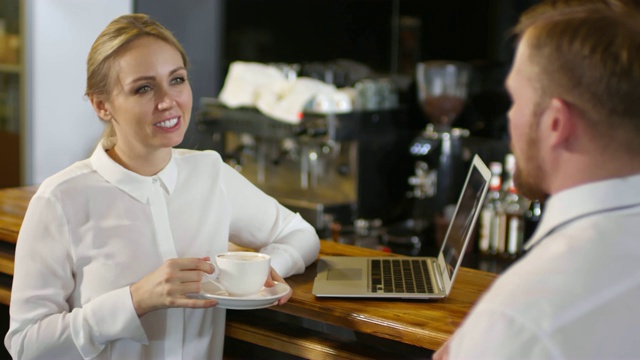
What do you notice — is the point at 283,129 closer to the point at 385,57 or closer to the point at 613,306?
the point at 385,57

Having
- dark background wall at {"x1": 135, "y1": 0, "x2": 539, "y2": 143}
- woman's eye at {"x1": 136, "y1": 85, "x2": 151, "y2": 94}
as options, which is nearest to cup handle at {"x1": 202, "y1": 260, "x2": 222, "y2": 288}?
woman's eye at {"x1": 136, "y1": 85, "x2": 151, "y2": 94}

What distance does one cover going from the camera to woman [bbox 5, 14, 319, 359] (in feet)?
5.39

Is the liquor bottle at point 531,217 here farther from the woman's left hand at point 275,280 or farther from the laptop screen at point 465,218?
the woman's left hand at point 275,280

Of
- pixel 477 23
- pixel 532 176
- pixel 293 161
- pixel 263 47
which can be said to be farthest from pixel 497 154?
pixel 532 176

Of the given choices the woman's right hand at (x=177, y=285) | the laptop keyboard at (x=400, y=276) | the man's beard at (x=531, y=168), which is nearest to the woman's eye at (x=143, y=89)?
the woman's right hand at (x=177, y=285)

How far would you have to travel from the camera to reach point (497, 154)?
148 inches

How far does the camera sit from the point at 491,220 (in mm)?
3371

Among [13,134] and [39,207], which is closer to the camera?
[39,207]

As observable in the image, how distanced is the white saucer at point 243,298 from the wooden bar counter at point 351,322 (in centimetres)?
7

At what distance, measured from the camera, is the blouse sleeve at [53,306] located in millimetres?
1633

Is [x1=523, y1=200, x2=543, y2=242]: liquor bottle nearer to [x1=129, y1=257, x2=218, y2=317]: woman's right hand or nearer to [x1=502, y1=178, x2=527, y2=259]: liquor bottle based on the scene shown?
[x1=502, y1=178, x2=527, y2=259]: liquor bottle

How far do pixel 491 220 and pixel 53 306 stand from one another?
206 centimetres

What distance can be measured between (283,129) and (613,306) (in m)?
2.85

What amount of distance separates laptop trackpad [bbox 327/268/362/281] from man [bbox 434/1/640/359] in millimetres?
756
